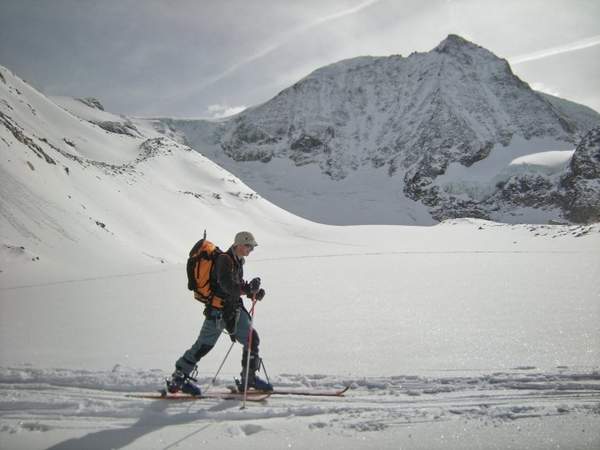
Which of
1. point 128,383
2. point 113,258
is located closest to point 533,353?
point 128,383

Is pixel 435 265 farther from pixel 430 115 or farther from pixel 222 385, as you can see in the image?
pixel 430 115

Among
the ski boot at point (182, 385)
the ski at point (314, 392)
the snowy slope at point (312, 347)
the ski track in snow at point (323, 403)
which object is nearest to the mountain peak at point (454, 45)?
the snowy slope at point (312, 347)

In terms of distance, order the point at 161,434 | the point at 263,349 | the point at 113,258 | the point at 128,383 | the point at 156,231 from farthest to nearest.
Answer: the point at 156,231
the point at 113,258
the point at 263,349
the point at 128,383
the point at 161,434

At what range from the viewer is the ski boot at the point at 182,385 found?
456cm

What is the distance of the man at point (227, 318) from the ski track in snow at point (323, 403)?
0.98 ft

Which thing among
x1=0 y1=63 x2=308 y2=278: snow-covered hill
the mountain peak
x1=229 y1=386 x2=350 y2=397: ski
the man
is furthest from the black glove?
the mountain peak

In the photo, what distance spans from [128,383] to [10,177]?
49.1 ft

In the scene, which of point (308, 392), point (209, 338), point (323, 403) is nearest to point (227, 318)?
point (209, 338)

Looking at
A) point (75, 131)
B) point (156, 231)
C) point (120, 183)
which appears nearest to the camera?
point (156, 231)

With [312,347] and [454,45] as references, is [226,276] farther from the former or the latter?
[454,45]

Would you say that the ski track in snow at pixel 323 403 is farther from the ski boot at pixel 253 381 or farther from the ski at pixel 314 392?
the ski boot at pixel 253 381

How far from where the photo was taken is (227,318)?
4773 millimetres

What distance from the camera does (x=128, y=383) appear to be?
16.0 feet

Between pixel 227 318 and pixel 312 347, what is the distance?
1.81 meters
